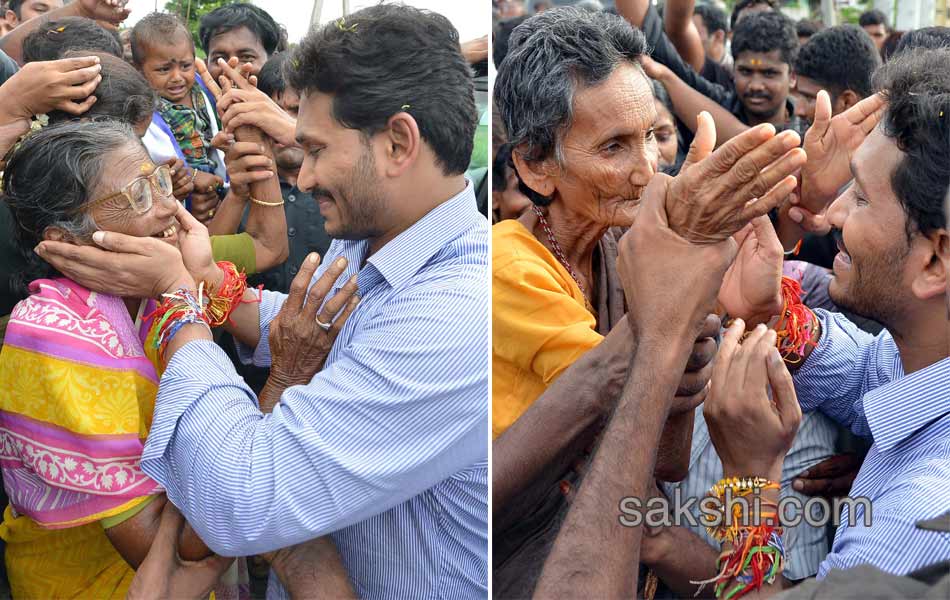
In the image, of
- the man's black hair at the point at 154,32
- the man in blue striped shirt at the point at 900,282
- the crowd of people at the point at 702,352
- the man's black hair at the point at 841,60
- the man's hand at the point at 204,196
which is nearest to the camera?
the crowd of people at the point at 702,352

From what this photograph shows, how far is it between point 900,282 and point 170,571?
67.4 inches

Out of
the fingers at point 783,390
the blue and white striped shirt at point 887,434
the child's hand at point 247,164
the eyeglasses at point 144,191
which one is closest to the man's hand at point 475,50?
the child's hand at point 247,164

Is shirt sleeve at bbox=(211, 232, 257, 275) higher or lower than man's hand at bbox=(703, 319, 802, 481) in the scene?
lower

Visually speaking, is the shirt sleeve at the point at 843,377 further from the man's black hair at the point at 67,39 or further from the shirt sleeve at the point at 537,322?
the man's black hair at the point at 67,39

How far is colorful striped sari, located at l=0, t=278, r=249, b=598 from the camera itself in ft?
6.57

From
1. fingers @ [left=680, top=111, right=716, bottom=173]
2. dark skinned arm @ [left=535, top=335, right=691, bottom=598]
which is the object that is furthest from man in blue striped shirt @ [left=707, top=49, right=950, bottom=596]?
fingers @ [left=680, top=111, right=716, bottom=173]

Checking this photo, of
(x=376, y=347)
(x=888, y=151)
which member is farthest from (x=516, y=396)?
(x=888, y=151)

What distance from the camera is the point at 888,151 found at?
197 cm

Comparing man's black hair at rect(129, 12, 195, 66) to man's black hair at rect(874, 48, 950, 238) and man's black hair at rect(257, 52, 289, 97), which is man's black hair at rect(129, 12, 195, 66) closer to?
man's black hair at rect(257, 52, 289, 97)

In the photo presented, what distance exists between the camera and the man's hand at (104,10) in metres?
3.16

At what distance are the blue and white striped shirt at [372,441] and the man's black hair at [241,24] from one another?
6.88 ft

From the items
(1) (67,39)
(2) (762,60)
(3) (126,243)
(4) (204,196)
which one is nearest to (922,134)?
(3) (126,243)

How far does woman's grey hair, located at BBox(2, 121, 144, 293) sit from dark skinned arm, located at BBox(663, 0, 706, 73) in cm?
331

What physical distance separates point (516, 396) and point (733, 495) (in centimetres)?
52
